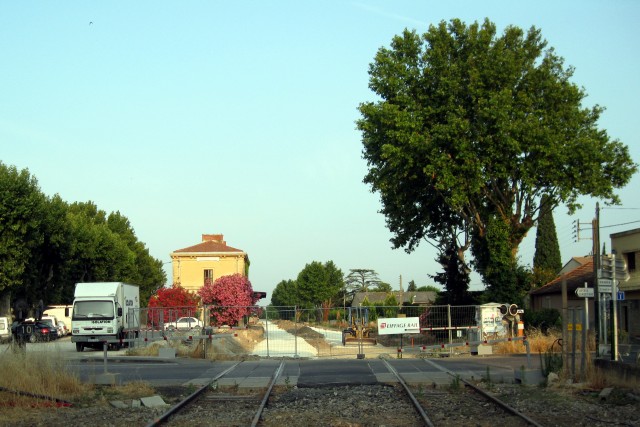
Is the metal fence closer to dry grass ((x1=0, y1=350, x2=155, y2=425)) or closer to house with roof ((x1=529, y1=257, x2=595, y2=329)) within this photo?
house with roof ((x1=529, y1=257, x2=595, y2=329))

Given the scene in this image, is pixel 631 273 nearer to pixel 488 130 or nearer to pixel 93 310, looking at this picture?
pixel 488 130

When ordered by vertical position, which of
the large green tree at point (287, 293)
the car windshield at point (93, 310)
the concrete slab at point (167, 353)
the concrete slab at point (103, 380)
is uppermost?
the car windshield at point (93, 310)

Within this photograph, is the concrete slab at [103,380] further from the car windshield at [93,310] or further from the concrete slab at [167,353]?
the car windshield at [93,310]

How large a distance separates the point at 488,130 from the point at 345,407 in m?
25.7

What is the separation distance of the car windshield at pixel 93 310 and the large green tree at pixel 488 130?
1551 cm

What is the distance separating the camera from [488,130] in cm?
3756

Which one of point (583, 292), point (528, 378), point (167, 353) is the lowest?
point (167, 353)

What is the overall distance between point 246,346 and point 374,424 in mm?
34486

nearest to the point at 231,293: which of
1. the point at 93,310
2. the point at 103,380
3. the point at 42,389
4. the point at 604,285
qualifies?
the point at 93,310

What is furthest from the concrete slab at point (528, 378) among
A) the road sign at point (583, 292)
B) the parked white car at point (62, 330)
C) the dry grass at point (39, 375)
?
the parked white car at point (62, 330)

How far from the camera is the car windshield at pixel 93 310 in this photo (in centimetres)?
3725

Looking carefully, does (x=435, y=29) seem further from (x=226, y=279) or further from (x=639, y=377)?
(x=226, y=279)

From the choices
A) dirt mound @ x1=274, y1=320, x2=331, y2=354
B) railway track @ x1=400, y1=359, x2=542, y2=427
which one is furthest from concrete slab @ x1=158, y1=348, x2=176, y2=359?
railway track @ x1=400, y1=359, x2=542, y2=427

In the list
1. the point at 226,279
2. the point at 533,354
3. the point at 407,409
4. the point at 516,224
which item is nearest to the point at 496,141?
the point at 516,224
